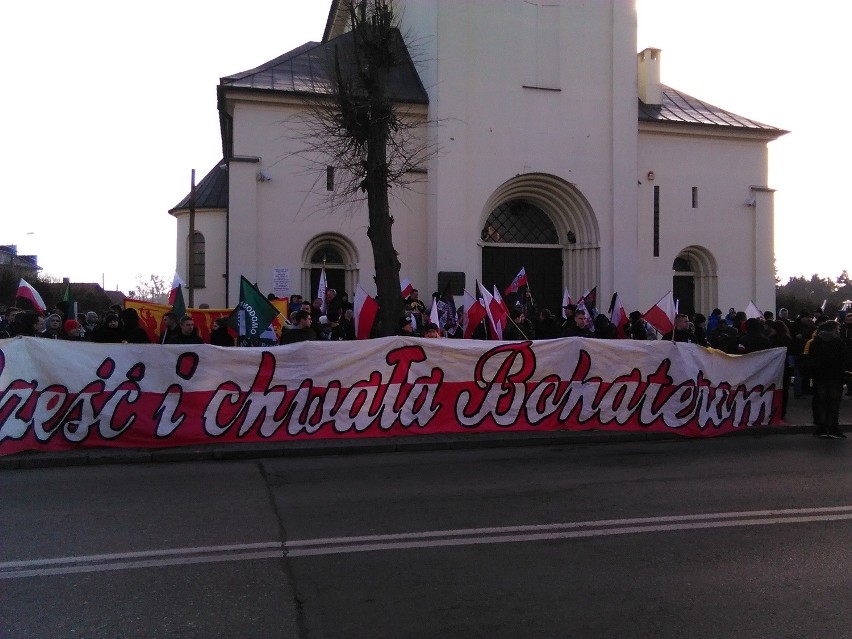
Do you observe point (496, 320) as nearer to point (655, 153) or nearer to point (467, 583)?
point (467, 583)

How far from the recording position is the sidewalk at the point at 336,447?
9969 millimetres

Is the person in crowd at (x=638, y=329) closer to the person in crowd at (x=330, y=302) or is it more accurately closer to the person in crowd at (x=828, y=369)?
the person in crowd at (x=828, y=369)

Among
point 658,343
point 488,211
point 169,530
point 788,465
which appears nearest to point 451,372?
point 658,343

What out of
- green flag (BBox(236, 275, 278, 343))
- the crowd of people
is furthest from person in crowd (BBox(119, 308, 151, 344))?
green flag (BBox(236, 275, 278, 343))

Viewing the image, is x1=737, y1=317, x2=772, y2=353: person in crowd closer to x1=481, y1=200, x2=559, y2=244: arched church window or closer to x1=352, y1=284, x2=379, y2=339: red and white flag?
x1=352, y1=284, x2=379, y2=339: red and white flag

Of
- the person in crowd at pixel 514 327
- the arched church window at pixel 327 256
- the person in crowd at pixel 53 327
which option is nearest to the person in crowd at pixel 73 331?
the person in crowd at pixel 53 327

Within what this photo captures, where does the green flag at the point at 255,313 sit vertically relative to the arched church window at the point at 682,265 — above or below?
below

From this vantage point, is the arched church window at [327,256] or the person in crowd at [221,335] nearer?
the person in crowd at [221,335]

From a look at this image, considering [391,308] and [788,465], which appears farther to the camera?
[391,308]

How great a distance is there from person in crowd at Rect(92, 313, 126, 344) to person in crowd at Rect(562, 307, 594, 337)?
7400 millimetres

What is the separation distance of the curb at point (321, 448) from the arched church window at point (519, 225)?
12723 millimetres

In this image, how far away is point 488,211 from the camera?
2345cm

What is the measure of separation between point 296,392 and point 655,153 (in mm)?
17752

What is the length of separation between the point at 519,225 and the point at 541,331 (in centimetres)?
1045
